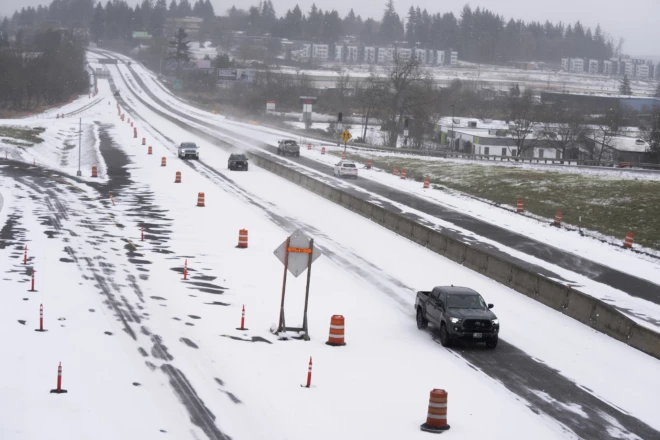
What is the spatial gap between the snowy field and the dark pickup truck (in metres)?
0.50

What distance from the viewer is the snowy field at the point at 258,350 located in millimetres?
17219

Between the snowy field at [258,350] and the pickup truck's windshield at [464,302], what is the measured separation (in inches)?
47.4

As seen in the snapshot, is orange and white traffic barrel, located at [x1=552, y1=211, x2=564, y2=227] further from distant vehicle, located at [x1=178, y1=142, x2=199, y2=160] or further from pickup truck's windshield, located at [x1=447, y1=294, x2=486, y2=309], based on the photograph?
distant vehicle, located at [x1=178, y1=142, x2=199, y2=160]

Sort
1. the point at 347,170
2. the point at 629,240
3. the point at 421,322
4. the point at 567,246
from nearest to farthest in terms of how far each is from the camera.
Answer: the point at 421,322, the point at 567,246, the point at 629,240, the point at 347,170

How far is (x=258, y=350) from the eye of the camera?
22.1m

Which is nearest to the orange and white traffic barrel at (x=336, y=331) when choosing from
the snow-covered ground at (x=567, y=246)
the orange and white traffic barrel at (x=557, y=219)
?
the snow-covered ground at (x=567, y=246)

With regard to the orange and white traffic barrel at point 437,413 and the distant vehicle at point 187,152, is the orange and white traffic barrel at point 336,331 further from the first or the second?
the distant vehicle at point 187,152

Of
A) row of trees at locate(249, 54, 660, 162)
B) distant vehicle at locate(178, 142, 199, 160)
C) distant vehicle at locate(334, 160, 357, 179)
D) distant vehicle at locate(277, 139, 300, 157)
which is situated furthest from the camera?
A: row of trees at locate(249, 54, 660, 162)

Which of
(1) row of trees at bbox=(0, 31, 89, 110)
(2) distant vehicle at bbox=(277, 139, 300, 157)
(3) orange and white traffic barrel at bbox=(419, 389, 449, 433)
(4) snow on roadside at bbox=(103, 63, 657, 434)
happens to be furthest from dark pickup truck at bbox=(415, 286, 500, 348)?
(1) row of trees at bbox=(0, 31, 89, 110)

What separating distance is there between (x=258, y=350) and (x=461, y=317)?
18.0 ft

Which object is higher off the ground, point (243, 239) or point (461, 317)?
point (461, 317)

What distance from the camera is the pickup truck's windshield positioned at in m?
23.3

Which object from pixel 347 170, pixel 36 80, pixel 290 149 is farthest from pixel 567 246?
pixel 36 80

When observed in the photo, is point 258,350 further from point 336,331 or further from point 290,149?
point 290,149
